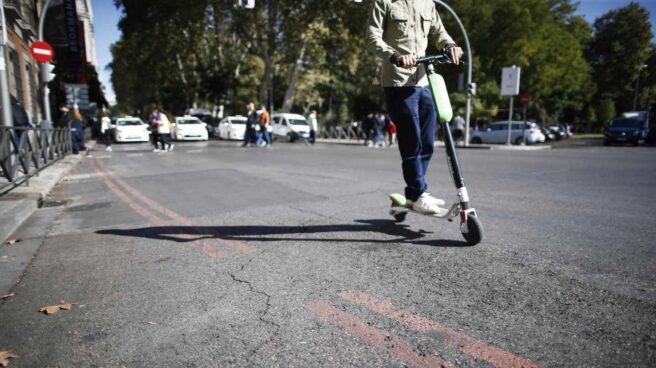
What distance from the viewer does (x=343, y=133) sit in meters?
38.4

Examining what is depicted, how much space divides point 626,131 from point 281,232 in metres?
27.0

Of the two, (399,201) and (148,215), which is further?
(148,215)

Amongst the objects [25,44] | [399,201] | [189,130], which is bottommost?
[399,201]

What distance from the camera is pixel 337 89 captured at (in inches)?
2061

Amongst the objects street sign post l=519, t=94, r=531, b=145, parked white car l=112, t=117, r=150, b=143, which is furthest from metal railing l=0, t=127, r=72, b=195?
street sign post l=519, t=94, r=531, b=145

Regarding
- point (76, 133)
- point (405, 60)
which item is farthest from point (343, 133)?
point (405, 60)

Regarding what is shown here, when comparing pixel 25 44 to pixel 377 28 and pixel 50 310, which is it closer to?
pixel 377 28

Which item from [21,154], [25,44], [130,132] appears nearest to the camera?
[21,154]

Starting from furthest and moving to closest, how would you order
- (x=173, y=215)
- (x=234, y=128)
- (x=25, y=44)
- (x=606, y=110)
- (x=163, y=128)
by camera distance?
1. (x=606, y=110)
2. (x=234, y=128)
3. (x=25, y=44)
4. (x=163, y=128)
5. (x=173, y=215)

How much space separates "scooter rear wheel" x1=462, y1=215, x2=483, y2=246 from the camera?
3.16 m

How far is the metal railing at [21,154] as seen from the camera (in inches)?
246

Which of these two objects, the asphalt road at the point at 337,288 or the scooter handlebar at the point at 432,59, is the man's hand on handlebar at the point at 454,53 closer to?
the scooter handlebar at the point at 432,59

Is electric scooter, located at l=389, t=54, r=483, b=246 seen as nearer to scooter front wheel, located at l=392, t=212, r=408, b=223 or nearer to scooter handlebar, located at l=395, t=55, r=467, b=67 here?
scooter handlebar, located at l=395, t=55, r=467, b=67

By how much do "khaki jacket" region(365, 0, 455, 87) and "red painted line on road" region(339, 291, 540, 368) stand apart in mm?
1910
